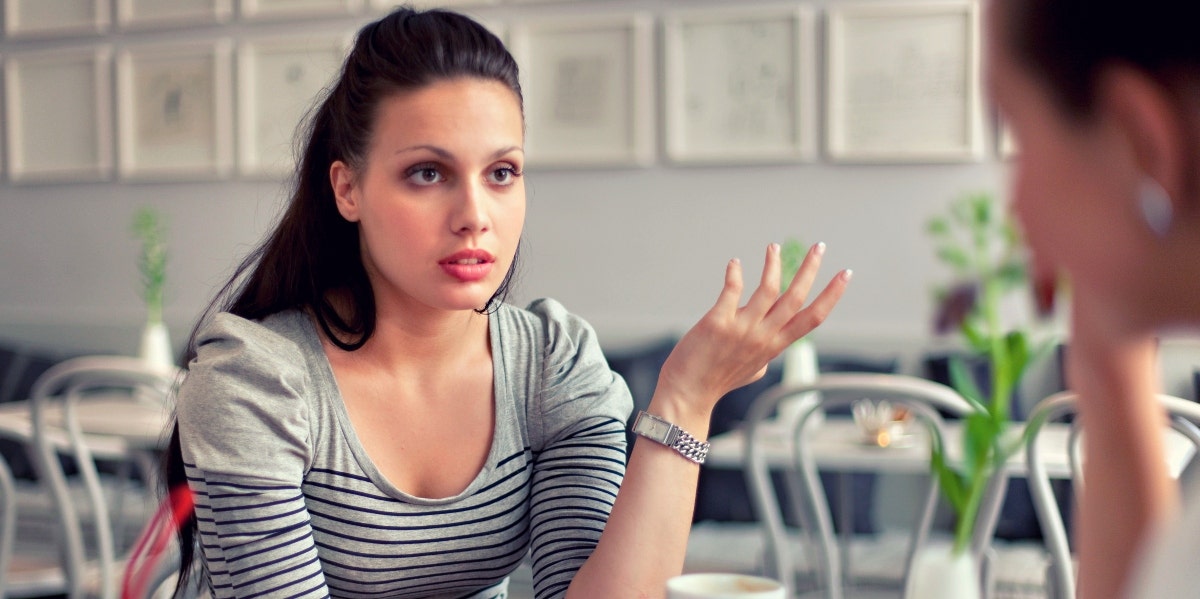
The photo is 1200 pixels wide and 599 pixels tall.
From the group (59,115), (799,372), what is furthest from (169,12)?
(799,372)

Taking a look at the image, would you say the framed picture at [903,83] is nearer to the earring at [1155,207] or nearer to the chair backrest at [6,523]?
the chair backrest at [6,523]

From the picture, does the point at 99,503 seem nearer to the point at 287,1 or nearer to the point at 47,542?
the point at 47,542

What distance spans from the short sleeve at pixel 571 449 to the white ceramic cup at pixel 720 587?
49 cm

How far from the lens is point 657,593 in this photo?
43.3 inches

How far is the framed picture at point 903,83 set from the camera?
12.0 ft

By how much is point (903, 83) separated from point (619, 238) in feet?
3.41

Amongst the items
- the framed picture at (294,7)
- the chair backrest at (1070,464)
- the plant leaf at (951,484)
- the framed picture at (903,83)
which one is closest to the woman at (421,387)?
the plant leaf at (951,484)

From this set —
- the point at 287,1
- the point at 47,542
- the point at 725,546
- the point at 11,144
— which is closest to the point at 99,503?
the point at 47,542

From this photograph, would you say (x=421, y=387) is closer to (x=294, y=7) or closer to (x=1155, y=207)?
(x=1155, y=207)

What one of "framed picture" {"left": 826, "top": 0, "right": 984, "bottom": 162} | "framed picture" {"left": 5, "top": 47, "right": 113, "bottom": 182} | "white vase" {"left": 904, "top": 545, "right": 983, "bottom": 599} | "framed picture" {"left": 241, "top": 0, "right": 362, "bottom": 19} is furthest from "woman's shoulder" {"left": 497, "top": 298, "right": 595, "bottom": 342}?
"framed picture" {"left": 5, "top": 47, "right": 113, "bottom": 182}

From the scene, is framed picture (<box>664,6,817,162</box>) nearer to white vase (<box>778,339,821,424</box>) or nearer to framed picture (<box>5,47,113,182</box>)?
white vase (<box>778,339,821,424</box>)

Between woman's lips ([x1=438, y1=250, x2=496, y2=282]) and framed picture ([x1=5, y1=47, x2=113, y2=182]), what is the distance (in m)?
3.97

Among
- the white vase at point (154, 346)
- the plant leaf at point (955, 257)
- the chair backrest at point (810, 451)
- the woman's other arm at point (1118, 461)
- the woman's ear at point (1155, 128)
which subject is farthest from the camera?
the white vase at point (154, 346)

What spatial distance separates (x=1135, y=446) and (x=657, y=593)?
1.84 feet
